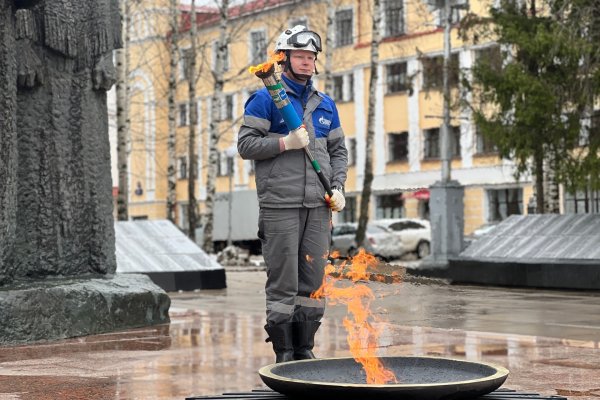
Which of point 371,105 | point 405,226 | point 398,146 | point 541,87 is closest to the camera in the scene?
point 541,87

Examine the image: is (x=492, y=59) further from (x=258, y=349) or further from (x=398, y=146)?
(x=398, y=146)

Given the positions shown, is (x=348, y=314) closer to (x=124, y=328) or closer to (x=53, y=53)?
(x=124, y=328)

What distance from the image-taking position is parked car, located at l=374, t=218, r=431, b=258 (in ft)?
119

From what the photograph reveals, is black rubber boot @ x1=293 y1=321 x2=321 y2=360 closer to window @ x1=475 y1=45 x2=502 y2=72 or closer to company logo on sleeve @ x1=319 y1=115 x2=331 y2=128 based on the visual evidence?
company logo on sleeve @ x1=319 y1=115 x2=331 y2=128

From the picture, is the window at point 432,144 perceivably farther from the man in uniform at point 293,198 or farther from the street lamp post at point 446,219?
the man in uniform at point 293,198

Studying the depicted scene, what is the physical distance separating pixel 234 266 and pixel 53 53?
22.1 m

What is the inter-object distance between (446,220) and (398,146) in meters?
29.6

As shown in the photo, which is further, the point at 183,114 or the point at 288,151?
the point at 183,114

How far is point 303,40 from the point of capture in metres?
5.98

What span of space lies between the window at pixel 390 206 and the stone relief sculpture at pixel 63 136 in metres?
39.8

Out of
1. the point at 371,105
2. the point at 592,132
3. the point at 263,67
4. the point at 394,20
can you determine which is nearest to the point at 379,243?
the point at 371,105

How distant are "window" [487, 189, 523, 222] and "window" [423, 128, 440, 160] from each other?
3.14 metres

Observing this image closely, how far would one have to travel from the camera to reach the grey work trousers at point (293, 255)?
6.07m

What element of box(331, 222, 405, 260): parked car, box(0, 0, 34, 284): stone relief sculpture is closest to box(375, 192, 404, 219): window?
box(331, 222, 405, 260): parked car
